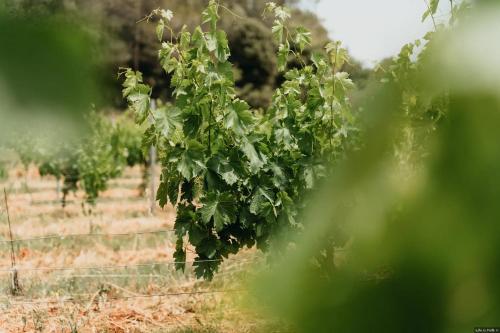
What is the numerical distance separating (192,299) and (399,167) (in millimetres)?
3764

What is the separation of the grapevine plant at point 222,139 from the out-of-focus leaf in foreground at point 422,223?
105 inches

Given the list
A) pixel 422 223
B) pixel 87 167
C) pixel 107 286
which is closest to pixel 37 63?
pixel 422 223

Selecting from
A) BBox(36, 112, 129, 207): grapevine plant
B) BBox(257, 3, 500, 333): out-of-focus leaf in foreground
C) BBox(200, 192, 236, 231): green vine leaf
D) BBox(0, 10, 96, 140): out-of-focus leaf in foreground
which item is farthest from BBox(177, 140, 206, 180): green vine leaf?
BBox(36, 112, 129, 207): grapevine plant

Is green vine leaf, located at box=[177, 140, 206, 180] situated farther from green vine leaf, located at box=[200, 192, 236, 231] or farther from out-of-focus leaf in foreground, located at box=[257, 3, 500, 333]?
out-of-focus leaf in foreground, located at box=[257, 3, 500, 333]

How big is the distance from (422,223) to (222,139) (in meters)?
3.16

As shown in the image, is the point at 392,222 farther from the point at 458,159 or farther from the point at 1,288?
the point at 1,288

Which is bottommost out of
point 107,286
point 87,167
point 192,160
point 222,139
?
point 107,286

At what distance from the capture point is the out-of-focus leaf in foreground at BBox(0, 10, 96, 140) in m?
0.48

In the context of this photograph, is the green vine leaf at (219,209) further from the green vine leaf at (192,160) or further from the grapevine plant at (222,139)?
the green vine leaf at (192,160)

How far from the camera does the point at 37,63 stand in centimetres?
49

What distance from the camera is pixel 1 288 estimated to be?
14.6ft

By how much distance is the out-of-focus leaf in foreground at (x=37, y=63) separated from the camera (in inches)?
19.0

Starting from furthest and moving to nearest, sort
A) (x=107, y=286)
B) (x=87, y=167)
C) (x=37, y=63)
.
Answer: (x=87, y=167) → (x=107, y=286) → (x=37, y=63)

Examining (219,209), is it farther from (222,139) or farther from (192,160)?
(222,139)
